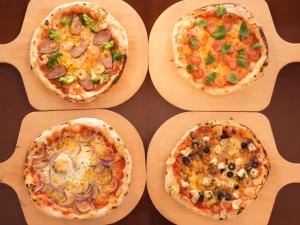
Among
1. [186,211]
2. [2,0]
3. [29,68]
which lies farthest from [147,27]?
[186,211]

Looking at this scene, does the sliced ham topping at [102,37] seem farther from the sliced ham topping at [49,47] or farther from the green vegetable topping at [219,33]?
the green vegetable topping at [219,33]

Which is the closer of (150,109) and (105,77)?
(105,77)

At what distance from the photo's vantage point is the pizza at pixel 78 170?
161 inches

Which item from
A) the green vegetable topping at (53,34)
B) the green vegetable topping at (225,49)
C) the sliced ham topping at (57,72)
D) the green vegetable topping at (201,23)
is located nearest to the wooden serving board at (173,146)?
the green vegetable topping at (225,49)

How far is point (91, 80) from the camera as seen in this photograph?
4.17 meters

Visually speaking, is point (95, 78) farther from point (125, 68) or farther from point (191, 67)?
point (191, 67)

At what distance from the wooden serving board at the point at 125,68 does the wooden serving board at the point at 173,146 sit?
53cm

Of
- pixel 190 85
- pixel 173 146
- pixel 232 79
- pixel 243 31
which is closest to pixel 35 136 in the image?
pixel 173 146

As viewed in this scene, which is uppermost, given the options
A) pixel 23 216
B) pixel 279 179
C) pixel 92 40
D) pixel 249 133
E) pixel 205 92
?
pixel 92 40

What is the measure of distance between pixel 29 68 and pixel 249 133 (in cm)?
211

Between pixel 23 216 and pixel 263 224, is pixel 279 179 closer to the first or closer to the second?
pixel 263 224

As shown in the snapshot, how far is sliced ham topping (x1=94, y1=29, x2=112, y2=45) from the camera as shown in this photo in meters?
4.23

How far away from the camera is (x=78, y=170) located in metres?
4.13

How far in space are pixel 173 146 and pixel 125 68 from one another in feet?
2.79
